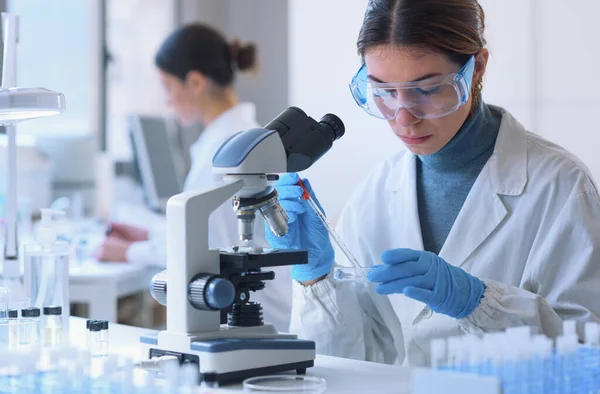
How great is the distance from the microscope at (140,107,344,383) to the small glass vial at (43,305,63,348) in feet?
1.01

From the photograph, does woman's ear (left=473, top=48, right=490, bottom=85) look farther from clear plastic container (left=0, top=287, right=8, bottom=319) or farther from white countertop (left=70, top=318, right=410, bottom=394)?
clear plastic container (left=0, top=287, right=8, bottom=319)

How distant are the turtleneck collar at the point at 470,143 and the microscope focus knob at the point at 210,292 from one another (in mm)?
821

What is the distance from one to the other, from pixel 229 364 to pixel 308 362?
18cm

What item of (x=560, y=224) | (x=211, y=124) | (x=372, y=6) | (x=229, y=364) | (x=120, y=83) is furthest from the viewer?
(x=120, y=83)

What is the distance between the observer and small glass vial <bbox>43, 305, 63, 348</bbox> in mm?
1774

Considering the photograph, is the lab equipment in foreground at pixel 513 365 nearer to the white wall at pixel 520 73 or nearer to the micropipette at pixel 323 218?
the micropipette at pixel 323 218

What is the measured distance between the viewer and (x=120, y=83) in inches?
226

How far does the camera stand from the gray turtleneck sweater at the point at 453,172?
2039mm

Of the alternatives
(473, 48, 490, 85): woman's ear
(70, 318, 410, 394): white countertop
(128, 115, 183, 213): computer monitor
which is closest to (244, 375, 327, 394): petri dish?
(70, 318, 410, 394): white countertop

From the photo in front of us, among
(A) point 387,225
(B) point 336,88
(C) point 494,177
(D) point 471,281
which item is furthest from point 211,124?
(D) point 471,281

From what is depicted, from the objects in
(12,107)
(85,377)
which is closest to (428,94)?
(12,107)

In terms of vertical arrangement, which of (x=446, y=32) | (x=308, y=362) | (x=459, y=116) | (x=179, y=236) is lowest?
(x=308, y=362)

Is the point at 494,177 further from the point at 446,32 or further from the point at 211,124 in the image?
the point at 211,124

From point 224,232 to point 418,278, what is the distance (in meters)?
1.50
